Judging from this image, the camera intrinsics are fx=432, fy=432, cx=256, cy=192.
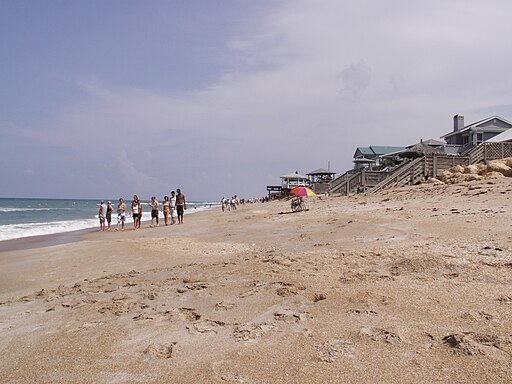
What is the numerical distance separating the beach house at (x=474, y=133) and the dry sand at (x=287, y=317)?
28096 mm

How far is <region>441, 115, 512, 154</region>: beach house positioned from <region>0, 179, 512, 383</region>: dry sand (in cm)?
A: 2810

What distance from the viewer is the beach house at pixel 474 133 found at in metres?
34.4

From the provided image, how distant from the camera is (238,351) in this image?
12.6ft

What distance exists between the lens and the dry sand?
136 inches

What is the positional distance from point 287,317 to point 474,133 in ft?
121

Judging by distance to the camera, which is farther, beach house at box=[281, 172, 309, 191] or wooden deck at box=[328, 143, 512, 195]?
beach house at box=[281, 172, 309, 191]

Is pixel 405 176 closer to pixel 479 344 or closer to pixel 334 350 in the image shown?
pixel 479 344

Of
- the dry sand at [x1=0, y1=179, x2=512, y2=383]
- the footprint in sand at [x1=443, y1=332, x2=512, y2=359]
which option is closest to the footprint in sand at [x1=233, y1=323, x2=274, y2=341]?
the dry sand at [x1=0, y1=179, x2=512, y2=383]

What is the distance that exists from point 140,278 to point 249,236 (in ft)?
18.2

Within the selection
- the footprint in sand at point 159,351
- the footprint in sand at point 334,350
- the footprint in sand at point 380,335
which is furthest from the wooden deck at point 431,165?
the footprint in sand at point 159,351

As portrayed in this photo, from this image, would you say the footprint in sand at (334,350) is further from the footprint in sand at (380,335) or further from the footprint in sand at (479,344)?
the footprint in sand at (479,344)

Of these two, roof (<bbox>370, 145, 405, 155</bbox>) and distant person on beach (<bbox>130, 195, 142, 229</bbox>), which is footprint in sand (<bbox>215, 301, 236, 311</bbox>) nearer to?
distant person on beach (<bbox>130, 195, 142, 229</bbox>)

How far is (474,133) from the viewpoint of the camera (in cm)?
3600

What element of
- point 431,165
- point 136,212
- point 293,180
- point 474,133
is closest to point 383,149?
point 293,180
